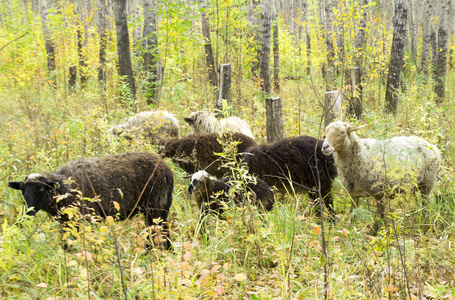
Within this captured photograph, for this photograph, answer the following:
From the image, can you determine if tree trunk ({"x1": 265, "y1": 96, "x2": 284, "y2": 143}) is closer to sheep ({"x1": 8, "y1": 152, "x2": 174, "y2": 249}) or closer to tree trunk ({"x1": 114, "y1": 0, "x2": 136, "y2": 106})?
sheep ({"x1": 8, "y1": 152, "x2": 174, "y2": 249})

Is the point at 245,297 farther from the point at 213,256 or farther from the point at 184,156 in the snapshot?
the point at 184,156

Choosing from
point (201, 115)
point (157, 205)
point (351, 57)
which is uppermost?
point (351, 57)

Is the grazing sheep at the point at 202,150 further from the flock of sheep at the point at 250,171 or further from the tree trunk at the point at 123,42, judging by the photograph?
the tree trunk at the point at 123,42

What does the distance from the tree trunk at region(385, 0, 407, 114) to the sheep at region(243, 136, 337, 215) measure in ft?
15.7

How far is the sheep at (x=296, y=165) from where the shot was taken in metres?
4.75

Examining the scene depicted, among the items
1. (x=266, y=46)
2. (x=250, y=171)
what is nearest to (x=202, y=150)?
(x=250, y=171)

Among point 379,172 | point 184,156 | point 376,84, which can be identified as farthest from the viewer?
point 376,84

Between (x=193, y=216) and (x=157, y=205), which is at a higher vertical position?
(x=157, y=205)

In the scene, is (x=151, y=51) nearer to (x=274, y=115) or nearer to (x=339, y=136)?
(x=274, y=115)

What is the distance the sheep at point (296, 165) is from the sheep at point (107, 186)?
148cm

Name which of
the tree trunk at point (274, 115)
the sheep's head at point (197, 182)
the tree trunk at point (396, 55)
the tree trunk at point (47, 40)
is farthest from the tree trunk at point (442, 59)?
the tree trunk at point (47, 40)

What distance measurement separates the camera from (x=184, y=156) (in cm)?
574

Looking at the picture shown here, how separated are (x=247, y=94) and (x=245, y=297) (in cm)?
773

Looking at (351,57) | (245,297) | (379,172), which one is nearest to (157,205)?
(245,297)
